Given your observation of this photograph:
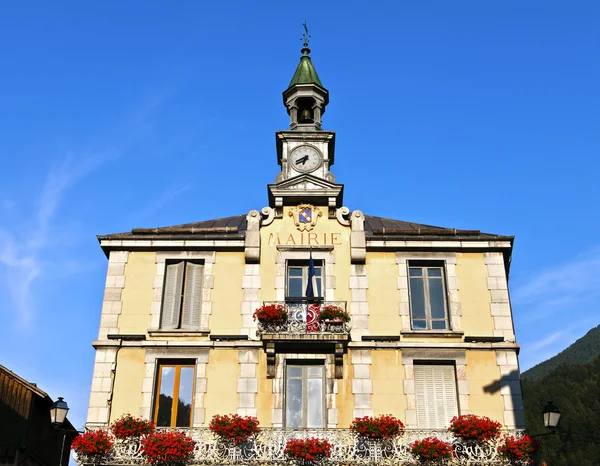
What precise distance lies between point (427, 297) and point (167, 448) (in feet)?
28.0

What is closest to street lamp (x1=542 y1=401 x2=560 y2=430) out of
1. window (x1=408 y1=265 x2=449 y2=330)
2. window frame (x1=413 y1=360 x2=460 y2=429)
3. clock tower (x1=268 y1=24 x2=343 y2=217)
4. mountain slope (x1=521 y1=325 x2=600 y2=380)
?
window frame (x1=413 y1=360 x2=460 y2=429)

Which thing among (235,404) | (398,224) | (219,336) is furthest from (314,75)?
(235,404)

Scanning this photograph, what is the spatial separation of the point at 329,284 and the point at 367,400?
3542 mm

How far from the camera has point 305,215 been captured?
2252 centimetres

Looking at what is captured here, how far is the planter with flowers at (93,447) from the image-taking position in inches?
710

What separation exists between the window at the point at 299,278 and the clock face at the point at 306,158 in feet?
11.7

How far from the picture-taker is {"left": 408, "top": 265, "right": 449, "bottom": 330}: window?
20969mm

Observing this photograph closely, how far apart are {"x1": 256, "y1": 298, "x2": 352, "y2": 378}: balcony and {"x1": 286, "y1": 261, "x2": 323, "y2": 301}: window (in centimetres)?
103

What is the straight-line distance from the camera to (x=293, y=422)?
1950 centimetres

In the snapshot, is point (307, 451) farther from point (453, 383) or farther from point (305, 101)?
point (305, 101)

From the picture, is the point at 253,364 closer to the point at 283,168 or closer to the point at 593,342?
the point at 283,168

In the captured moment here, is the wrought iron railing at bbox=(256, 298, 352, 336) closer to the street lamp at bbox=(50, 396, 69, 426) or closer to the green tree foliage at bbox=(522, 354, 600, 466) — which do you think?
the street lamp at bbox=(50, 396, 69, 426)

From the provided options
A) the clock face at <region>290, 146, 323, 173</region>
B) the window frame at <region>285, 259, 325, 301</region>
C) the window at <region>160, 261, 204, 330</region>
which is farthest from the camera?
the clock face at <region>290, 146, 323, 173</region>

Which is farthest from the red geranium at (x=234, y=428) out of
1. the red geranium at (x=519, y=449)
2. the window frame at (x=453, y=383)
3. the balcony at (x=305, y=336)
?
the red geranium at (x=519, y=449)
